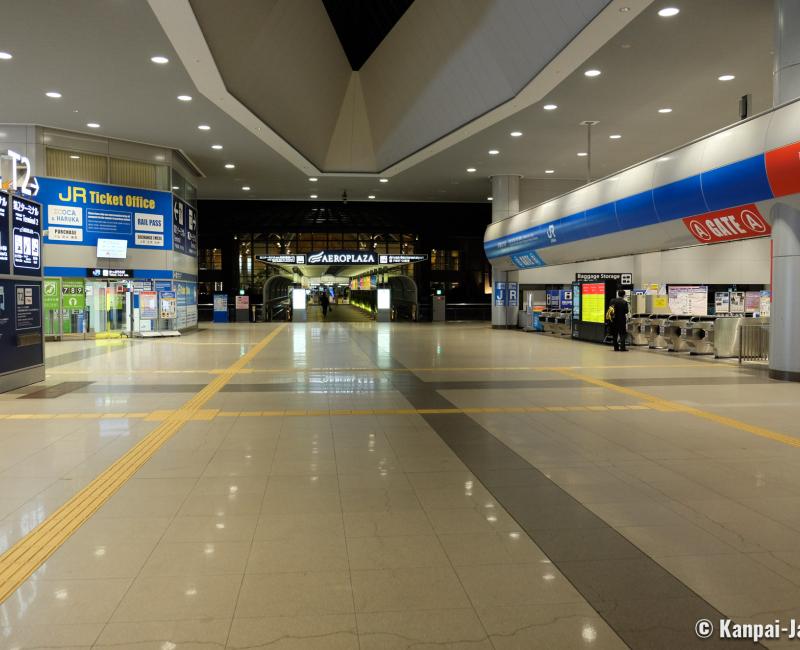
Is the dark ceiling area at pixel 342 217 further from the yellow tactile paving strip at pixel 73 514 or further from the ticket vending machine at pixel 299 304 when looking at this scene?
the yellow tactile paving strip at pixel 73 514

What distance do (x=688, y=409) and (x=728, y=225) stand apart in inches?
188

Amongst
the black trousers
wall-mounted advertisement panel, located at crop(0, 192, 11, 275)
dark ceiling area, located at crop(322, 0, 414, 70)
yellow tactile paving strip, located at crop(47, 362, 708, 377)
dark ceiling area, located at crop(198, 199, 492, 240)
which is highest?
dark ceiling area, located at crop(322, 0, 414, 70)

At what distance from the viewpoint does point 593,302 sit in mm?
18844

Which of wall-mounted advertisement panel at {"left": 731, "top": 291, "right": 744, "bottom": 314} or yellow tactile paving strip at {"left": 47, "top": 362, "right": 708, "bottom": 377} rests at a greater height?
wall-mounted advertisement panel at {"left": 731, "top": 291, "right": 744, "bottom": 314}

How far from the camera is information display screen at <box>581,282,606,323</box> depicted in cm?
1830

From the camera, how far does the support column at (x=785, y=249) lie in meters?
9.50

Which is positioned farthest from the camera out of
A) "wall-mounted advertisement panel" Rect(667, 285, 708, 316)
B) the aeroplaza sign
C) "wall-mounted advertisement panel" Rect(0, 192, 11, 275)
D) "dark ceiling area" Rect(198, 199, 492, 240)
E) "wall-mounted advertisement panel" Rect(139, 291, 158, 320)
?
"dark ceiling area" Rect(198, 199, 492, 240)

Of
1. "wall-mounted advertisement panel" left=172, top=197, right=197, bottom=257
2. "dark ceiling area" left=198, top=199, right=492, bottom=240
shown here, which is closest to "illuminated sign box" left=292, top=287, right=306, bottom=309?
"dark ceiling area" left=198, top=199, right=492, bottom=240

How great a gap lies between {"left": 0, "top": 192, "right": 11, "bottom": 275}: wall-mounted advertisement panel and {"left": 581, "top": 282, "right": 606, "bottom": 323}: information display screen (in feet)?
47.5

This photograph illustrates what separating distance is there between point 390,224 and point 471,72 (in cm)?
2373

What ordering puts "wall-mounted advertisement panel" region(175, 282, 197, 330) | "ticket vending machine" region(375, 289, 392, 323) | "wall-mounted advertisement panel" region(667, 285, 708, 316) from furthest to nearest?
"ticket vending machine" region(375, 289, 392, 323) < "wall-mounted advertisement panel" region(175, 282, 197, 330) < "wall-mounted advertisement panel" region(667, 285, 708, 316)

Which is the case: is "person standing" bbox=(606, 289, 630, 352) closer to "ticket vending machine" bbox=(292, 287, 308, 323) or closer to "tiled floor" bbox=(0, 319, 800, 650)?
"tiled floor" bbox=(0, 319, 800, 650)

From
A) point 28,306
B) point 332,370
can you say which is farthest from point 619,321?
point 28,306

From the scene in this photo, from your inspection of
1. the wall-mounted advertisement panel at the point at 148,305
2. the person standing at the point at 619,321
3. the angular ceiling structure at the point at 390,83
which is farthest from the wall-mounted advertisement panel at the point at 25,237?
the person standing at the point at 619,321
